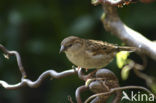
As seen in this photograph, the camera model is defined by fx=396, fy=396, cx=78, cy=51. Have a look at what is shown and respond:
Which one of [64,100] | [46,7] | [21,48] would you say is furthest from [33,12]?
[64,100]

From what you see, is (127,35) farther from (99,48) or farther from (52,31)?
(52,31)

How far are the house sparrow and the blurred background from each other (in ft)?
4.02

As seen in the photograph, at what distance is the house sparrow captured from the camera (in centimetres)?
213

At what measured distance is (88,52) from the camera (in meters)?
2.30

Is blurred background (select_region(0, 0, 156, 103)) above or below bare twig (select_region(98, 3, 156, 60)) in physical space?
below

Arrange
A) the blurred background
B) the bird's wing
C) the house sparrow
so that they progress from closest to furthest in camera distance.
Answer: the house sparrow
the bird's wing
the blurred background

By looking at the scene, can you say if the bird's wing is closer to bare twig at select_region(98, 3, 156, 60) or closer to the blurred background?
bare twig at select_region(98, 3, 156, 60)

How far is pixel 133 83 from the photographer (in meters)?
3.67

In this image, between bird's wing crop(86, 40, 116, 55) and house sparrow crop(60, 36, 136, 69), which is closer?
house sparrow crop(60, 36, 136, 69)

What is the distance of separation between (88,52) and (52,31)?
5.60ft

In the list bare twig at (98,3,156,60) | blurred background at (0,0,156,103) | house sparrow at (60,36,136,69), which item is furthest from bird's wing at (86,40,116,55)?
blurred background at (0,0,156,103)

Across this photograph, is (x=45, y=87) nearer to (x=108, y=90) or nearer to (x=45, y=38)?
(x=45, y=38)

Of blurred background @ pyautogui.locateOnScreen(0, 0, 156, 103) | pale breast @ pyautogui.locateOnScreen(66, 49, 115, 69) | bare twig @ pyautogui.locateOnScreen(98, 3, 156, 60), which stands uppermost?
bare twig @ pyautogui.locateOnScreen(98, 3, 156, 60)

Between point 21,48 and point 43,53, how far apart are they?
0.26 meters
